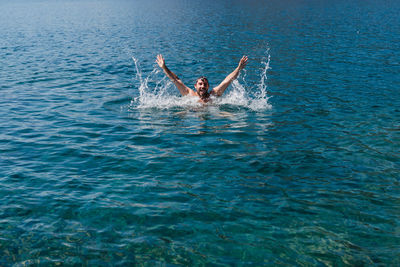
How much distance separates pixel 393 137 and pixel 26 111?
1485 cm

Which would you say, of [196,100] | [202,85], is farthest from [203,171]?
[196,100]

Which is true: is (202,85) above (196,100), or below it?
above

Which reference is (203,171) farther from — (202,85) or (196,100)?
(196,100)

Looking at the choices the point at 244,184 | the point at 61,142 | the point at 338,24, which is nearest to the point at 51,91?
the point at 61,142

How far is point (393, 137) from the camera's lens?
1211 cm

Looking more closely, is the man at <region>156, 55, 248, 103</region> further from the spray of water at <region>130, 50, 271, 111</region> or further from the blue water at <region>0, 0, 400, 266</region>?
the blue water at <region>0, 0, 400, 266</region>

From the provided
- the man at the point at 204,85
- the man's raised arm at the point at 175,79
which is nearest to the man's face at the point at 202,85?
the man at the point at 204,85

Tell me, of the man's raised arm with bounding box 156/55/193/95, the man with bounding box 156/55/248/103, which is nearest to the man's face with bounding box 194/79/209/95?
the man with bounding box 156/55/248/103

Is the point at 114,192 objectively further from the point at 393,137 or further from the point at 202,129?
the point at 393,137

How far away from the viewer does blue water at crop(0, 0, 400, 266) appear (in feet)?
23.1

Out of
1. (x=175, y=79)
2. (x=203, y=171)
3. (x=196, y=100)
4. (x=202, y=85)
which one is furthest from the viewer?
(x=196, y=100)

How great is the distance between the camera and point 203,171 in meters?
10.2

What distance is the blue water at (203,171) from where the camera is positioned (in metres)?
7.03

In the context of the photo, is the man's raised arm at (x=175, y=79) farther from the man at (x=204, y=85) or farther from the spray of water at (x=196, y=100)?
the spray of water at (x=196, y=100)
